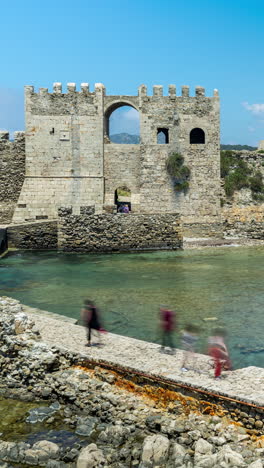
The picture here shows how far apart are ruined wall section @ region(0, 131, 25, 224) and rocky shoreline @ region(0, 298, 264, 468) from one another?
20.5m

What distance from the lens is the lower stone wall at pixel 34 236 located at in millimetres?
24359

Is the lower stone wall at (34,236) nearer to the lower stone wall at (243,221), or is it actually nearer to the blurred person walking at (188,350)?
the lower stone wall at (243,221)

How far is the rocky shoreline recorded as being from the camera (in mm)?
6543

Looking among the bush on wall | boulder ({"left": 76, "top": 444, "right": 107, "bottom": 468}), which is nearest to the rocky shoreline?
boulder ({"left": 76, "top": 444, "right": 107, "bottom": 468})

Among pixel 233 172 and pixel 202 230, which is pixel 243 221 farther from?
pixel 233 172

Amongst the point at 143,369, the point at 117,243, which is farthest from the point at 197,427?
the point at 117,243

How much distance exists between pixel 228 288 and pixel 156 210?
12699mm

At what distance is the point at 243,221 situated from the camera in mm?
28641

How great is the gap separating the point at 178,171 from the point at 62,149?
665 cm

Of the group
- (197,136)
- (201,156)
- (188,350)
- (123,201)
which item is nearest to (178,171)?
(201,156)

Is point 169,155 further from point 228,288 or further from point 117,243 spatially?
point 228,288

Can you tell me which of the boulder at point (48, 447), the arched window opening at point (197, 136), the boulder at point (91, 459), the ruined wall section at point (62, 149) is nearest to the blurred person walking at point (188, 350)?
the boulder at point (91, 459)

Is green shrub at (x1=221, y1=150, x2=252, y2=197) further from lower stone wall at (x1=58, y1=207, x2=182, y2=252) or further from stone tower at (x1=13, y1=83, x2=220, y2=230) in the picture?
lower stone wall at (x1=58, y1=207, x2=182, y2=252)

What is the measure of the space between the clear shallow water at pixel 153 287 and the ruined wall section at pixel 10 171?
21.0 ft
